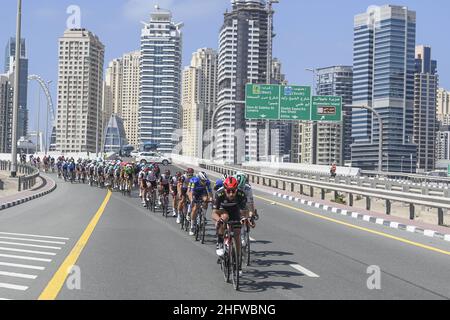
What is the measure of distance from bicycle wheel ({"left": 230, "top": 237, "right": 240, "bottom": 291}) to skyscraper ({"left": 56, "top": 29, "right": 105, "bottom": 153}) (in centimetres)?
10602

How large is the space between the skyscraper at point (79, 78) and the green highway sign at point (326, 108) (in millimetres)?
67957

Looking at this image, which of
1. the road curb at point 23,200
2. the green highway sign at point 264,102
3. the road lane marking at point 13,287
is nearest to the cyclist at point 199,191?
the road lane marking at point 13,287

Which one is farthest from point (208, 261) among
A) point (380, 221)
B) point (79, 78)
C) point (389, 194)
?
point (79, 78)

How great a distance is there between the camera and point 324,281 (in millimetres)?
10164

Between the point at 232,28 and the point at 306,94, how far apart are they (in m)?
71.8

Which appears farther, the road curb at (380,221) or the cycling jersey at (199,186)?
the road curb at (380,221)

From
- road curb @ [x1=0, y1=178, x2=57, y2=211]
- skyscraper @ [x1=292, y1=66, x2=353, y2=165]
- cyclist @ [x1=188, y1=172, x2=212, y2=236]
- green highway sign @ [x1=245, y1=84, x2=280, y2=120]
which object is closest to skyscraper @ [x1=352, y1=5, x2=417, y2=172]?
skyscraper @ [x1=292, y1=66, x2=353, y2=165]

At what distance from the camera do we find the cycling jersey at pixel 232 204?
9922 millimetres

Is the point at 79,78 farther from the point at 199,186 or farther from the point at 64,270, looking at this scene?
the point at 64,270

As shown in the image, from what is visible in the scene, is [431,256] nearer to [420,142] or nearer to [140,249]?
[140,249]

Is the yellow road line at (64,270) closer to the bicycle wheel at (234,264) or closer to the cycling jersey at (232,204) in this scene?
the bicycle wheel at (234,264)

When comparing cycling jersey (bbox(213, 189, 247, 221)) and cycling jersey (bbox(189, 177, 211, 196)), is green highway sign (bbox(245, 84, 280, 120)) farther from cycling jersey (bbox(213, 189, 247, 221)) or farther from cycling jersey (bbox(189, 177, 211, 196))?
cycling jersey (bbox(213, 189, 247, 221))

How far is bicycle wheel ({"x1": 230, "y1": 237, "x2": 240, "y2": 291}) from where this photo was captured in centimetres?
924

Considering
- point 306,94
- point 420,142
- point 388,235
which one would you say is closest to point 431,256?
point 388,235
